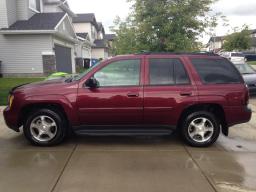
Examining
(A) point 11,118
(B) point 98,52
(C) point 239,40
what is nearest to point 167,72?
(A) point 11,118

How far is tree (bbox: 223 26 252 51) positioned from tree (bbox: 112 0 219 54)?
130ft

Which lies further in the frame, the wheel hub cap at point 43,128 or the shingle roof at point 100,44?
the shingle roof at point 100,44

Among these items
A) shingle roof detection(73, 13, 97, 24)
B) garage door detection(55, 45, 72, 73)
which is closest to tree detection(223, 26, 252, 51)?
shingle roof detection(73, 13, 97, 24)

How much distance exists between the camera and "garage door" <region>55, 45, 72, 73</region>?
2211cm

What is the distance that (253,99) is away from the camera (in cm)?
1200

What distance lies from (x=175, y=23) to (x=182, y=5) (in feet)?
3.48

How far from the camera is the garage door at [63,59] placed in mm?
22112

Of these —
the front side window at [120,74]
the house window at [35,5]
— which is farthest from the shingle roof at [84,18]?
the front side window at [120,74]

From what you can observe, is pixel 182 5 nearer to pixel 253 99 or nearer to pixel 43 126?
pixel 253 99

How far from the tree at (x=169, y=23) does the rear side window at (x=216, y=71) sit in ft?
39.1

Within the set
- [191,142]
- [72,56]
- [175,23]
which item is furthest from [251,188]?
[72,56]

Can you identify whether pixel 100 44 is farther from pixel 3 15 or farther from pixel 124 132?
pixel 124 132

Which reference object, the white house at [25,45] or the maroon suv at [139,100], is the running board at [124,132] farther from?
the white house at [25,45]

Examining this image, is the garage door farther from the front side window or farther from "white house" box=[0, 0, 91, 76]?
the front side window
